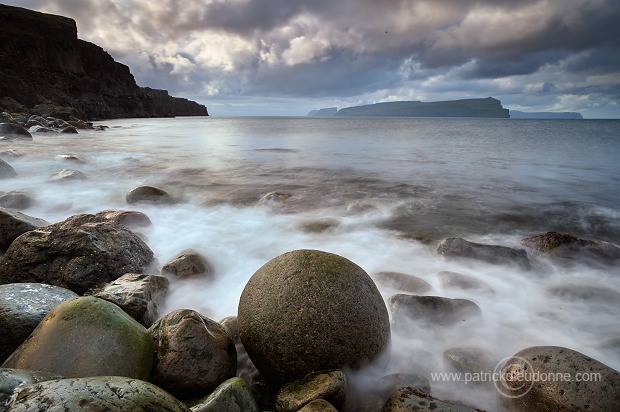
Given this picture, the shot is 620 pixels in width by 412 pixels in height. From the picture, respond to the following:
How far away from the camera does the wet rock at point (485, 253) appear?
5.89 metres

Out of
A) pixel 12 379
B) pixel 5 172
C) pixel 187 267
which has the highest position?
pixel 12 379

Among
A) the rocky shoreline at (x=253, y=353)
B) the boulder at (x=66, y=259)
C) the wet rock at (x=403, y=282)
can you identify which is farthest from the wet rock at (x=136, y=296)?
the wet rock at (x=403, y=282)

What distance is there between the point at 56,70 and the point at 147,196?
213 ft

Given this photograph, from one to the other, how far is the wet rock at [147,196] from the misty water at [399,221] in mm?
254

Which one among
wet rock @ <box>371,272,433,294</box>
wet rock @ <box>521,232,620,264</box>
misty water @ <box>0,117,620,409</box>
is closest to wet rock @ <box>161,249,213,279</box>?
misty water @ <box>0,117,620,409</box>

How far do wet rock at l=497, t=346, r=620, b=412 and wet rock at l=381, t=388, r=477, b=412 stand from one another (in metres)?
0.68

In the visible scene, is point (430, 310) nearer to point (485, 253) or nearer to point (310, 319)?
point (310, 319)

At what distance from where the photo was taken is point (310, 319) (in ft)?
9.40

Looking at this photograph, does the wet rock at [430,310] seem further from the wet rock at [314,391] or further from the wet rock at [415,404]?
the wet rock at [314,391]

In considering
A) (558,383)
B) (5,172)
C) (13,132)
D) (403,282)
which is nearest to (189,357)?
(558,383)

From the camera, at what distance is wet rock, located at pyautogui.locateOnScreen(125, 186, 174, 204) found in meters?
8.87

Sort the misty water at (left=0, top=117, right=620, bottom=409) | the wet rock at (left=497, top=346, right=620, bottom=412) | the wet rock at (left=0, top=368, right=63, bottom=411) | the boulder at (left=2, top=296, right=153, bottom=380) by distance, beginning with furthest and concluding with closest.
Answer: the misty water at (left=0, top=117, right=620, bottom=409) → the wet rock at (left=497, top=346, right=620, bottom=412) → the boulder at (left=2, top=296, right=153, bottom=380) → the wet rock at (left=0, top=368, right=63, bottom=411)

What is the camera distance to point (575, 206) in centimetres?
1014

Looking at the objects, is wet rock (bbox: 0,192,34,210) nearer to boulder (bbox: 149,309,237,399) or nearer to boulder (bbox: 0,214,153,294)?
boulder (bbox: 0,214,153,294)
